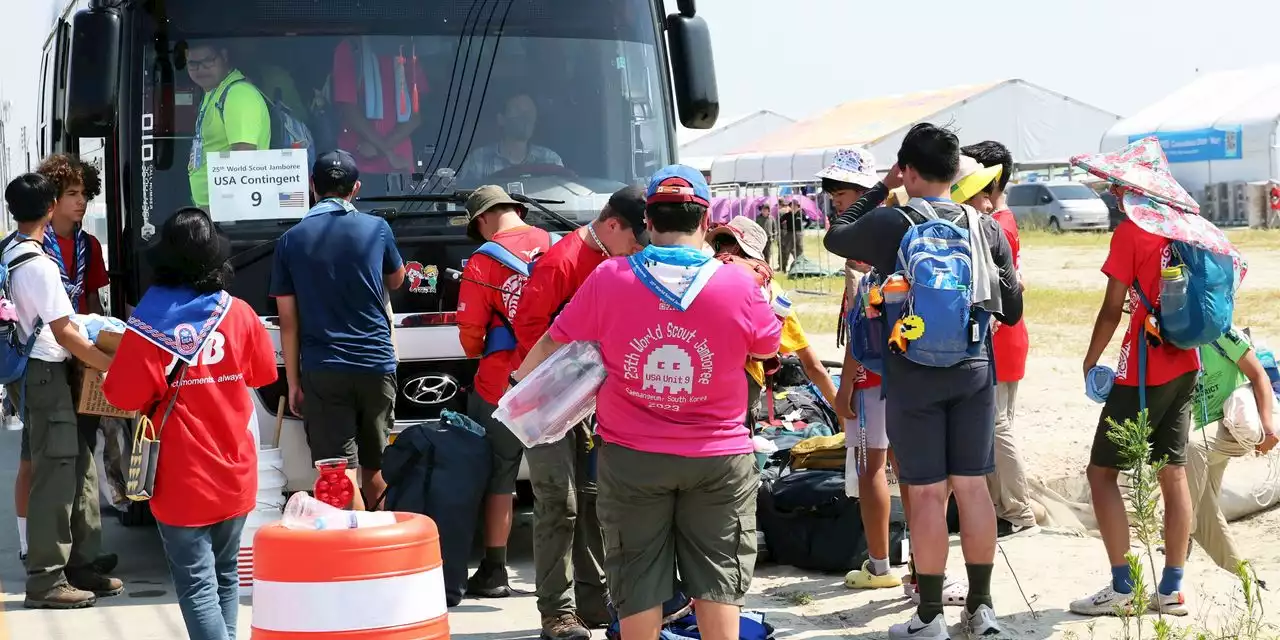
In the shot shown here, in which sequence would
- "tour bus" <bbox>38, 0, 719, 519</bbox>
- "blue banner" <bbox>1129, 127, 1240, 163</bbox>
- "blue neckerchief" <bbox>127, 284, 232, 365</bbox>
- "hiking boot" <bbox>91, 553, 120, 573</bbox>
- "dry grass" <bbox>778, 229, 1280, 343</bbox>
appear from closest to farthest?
"blue neckerchief" <bbox>127, 284, 232, 365</bbox> < "tour bus" <bbox>38, 0, 719, 519</bbox> < "hiking boot" <bbox>91, 553, 120, 573</bbox> < "dry grass" <bbox>778, 229, 1280, 343</bbox> < "blue banner" <bbox>1129, 127, 1240, 163</bbox>

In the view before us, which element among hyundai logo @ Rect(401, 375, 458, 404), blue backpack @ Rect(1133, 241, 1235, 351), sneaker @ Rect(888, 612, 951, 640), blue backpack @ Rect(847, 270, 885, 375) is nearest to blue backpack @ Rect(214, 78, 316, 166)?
hyundai logo @ Rect(401, 375, 458, 404)

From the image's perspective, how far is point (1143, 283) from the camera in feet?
19.7

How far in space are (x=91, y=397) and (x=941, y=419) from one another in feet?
12.5

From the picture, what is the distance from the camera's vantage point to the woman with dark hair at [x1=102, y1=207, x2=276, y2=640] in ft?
16.6

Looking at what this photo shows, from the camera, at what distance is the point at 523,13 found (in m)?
7.56

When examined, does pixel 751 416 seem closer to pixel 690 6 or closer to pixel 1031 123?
pixel 690 6

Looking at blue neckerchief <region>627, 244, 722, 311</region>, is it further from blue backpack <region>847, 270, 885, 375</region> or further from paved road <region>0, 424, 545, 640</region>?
paved road <region>0, 424, 545, 640</region>

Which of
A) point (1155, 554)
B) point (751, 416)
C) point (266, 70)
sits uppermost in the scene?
point (266, 70)

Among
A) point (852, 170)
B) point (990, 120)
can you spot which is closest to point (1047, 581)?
point (852, 170)

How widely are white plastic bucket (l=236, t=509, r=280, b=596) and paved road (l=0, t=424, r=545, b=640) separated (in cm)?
A: 24

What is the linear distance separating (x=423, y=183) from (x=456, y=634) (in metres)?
2.22

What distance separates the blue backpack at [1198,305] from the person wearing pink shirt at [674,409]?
1.99 m

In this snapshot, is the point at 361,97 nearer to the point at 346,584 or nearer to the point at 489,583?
the point at 489,583

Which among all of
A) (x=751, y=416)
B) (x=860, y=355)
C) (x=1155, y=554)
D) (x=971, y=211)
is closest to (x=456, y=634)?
(x=751, y=416)
